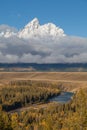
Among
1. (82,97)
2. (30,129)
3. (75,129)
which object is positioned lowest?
(30,129)

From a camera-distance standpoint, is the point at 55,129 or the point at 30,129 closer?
the point at 55,129

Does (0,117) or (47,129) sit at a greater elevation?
(0,117)

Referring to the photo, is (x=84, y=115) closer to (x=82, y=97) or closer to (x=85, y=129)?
(x=85, y=129)

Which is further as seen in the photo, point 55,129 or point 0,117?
point 55,129

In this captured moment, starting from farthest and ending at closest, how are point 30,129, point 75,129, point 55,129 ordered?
point 30,129, point 55,129, point 75,129


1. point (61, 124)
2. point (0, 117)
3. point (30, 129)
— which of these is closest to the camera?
point (0, 117)

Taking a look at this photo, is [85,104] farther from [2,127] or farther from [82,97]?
[2,127]

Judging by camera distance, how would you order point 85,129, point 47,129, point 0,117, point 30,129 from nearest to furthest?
point 0,117 → point 85,129 → point 47,129 → point 30,129

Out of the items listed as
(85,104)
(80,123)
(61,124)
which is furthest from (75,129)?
(61,124)

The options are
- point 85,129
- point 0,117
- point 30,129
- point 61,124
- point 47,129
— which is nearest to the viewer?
point 0,117

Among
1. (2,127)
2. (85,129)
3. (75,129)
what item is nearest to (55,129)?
(75,129)
